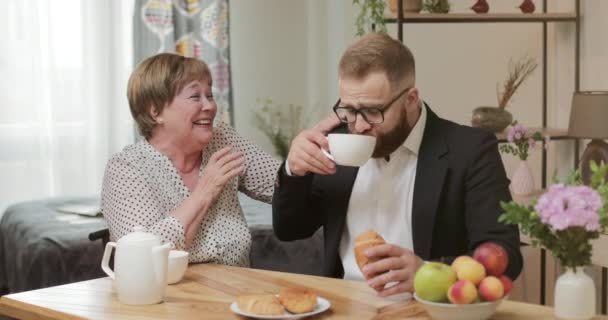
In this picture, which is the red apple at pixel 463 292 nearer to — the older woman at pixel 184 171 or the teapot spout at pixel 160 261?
the teapot spout at pixel 160 261

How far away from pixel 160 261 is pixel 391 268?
48 cm

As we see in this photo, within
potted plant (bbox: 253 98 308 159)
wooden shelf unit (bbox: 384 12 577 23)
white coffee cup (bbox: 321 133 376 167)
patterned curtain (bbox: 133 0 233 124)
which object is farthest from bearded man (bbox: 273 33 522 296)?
potted plant (bbox: 253 98 308 159)

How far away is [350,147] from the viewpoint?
6.33 ft

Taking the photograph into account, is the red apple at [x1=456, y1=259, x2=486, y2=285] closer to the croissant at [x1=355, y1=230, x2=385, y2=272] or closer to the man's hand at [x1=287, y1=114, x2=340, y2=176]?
the croissant at [x1=355, y1=230, x2=385, y2=272]

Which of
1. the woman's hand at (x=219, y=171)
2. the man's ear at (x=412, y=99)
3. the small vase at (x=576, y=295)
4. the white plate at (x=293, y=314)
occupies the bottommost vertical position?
the white plate at (x=293, y=314)

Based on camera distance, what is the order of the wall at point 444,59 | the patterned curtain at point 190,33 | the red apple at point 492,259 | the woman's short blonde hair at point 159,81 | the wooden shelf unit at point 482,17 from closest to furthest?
1. the red apple at point 492,259
2. the woman's short blonde hair at point 159,81
3. the wooden shelf unit at point 482,17
4. the wall at point 444,59
5. the patterned curtain at point 190,33

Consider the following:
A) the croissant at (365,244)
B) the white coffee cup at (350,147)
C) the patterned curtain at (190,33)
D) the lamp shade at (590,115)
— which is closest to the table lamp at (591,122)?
the lamp shade at (590,115)

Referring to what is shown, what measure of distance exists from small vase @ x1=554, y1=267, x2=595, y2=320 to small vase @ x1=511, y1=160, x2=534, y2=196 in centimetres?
214

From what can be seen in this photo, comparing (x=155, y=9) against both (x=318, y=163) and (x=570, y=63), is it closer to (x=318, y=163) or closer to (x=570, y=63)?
(x=570, y=63)

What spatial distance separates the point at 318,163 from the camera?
6.79 ft

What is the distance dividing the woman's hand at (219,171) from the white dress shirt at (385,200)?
0.32 m

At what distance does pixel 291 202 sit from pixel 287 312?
57cm

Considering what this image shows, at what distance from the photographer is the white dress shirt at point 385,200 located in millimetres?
2232

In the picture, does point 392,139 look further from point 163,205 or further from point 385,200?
point 163,205
